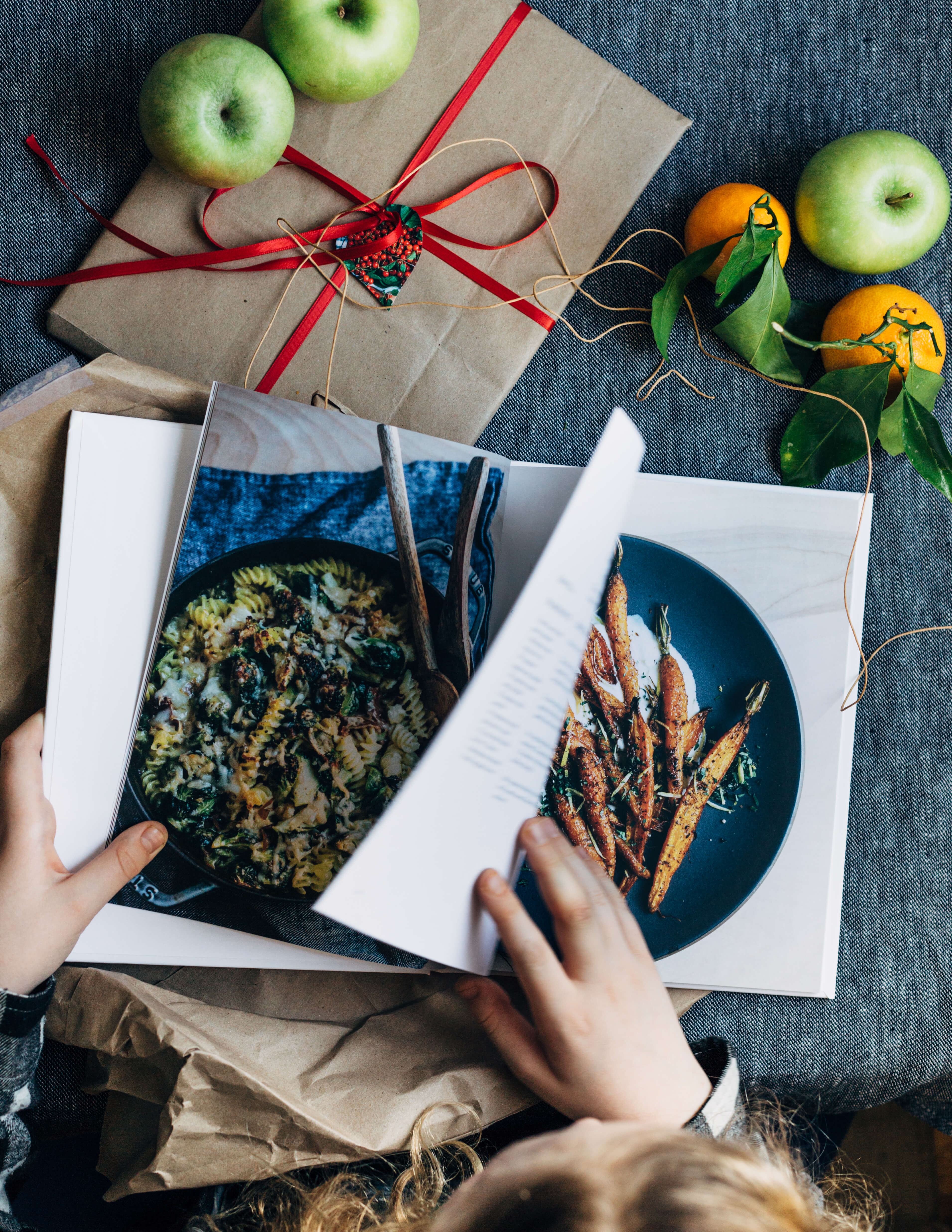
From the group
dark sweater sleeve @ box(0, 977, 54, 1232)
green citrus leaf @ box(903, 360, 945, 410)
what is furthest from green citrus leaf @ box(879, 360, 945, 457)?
dark sweater sleeve @ box(0, 977, 54, 1232)

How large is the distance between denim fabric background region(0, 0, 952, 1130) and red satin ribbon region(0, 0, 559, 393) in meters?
0.03

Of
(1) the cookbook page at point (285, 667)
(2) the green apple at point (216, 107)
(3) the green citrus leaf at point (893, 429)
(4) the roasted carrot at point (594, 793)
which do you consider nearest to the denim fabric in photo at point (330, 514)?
(1) the cookbook page at point (285, 667)

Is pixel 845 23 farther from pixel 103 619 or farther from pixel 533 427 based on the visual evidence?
pixel 103 619

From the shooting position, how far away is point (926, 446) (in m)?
0.61

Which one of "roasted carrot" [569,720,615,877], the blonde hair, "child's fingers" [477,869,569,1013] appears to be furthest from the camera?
"roasted carrot" [569,720,615,877]

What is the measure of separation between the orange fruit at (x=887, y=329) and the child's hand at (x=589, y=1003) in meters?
0.45

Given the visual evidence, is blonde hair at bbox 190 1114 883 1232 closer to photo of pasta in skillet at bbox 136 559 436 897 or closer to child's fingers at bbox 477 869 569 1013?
child's fingers at bbox 477 869 569 1013

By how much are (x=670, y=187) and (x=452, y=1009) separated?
0.70 m

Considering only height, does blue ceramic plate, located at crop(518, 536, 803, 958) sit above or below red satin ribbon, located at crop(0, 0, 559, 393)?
below

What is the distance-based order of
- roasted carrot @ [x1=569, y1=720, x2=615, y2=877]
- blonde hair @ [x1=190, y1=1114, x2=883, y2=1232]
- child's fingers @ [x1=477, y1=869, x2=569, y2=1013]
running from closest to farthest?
blonde hair @ [x1=190, y1=1114, x2=883, y2=1232] → child's fingers @ [x1=477, y1=869, x2=569, y2=1013] → roasted carrot @ [x1=569, y1=720, x2=615, y2=877]

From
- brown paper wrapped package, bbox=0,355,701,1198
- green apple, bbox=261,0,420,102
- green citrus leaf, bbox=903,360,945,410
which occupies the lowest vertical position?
brown paper wrapped package, bbox=0,355,701,1198

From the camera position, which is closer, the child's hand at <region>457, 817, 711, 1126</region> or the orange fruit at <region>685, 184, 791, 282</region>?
the child's hand at <region>457, 817, 711, 1126</region>

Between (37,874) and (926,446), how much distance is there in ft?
2.38

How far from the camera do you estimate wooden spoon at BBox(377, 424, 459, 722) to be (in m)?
0.58
